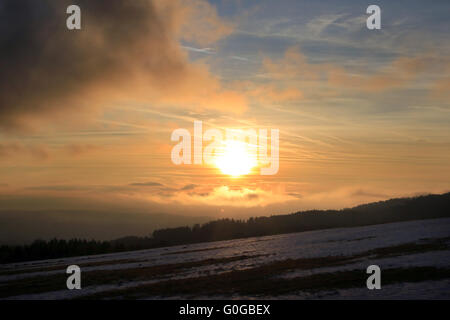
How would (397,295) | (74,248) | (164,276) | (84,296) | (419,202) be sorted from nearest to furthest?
(397,295)
(84,296)
(164,276)
(74,248)
(419,202)

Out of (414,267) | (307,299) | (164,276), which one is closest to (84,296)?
(164,276)

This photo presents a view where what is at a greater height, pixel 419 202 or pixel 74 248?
pixel 419 202

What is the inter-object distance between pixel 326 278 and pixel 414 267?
7.26 metres

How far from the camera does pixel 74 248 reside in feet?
387

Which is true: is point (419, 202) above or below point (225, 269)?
above

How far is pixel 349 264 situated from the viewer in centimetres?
3988

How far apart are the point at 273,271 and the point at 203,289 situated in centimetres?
899

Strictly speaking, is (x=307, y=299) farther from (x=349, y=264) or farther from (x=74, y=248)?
(x=74, y=248)

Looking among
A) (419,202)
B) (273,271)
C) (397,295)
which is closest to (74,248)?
(273,271)

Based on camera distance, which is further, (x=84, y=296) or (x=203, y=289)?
(x=84, y=296)
